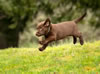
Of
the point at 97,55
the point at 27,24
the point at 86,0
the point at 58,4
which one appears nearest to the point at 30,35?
the point at 27,24

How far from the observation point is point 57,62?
32.8ft

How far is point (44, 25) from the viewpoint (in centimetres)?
985

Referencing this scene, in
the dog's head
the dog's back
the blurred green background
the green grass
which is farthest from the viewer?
the blurred green background

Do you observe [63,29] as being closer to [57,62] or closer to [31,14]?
[57,62]

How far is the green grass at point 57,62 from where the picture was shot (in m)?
8.92

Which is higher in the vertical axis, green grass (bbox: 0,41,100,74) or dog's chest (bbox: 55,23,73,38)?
dog's chest (bbox: 55,23,73,38)

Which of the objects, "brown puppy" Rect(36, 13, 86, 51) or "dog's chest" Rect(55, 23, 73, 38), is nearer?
"brown puppy" Rect(36, 13, 86, 51)

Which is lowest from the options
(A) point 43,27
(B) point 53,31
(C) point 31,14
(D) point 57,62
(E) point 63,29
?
(C) point 31,14

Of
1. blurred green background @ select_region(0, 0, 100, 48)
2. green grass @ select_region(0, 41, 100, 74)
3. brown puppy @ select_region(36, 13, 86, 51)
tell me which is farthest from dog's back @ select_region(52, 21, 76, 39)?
blurred green background @ select_region(0, 0, 100, 48)

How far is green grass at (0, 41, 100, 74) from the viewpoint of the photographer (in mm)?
8916

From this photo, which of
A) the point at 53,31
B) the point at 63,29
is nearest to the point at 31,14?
the point at 63,29

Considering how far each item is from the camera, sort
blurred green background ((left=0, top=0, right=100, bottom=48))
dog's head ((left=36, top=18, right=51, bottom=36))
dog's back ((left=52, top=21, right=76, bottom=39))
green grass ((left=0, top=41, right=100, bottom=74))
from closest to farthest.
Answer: green grass ((left=0, top=41, right=100, bottom=74)), dog's head ((left=36, top=18, right=51, bottom=36)), dog's back ((left=52, top=21, right=76, bottom=39)), blurred green background ((left=0, top=0, right=100, bottom=48))

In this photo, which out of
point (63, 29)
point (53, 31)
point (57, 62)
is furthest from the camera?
point (63, 29)

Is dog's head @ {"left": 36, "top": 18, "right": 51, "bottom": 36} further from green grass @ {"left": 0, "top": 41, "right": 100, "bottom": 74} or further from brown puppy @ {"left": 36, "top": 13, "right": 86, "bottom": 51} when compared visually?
green grass @ {"left": 0, "top": 41, "right": 100, "bottom": 74}
